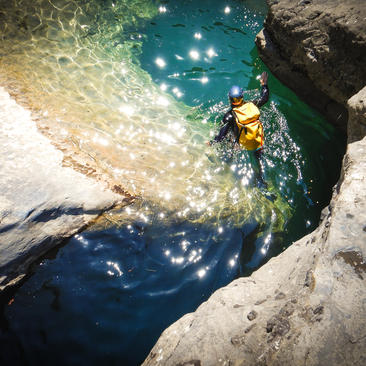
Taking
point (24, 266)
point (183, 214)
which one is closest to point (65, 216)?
point (24, 266)

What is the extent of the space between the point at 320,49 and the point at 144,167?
491 cm

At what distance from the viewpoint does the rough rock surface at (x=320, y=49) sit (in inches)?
174

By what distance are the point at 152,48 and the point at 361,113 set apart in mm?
5984

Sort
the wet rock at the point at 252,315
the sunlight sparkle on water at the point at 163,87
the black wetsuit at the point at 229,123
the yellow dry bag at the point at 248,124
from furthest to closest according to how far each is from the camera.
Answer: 1. the sunlight sparkle on water at the point at 163,87
2. the black wetsuit at the point at 229,123
3. the yellow dry bag at the point at 248,124
4. the wet rock at the point at 252,315

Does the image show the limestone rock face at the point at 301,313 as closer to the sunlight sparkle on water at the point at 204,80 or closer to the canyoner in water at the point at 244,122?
the canyoner in water at the point at 244,122

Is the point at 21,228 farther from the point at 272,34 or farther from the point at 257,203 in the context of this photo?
the point at 272,34

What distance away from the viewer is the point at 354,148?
2689 mm

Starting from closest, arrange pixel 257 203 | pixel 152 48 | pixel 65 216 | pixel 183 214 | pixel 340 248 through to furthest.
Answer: pixel 340 248 < pixel 65 216 < pixel 183 214 < pixel 257 203 < pixel 152 48

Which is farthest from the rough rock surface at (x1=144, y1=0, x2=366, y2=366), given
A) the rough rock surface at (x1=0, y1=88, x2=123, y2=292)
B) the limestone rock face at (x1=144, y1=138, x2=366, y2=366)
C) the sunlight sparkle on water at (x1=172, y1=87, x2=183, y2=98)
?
the sunlight sparkle on water at (x1=172, y1=87, x2=183, y2=98)

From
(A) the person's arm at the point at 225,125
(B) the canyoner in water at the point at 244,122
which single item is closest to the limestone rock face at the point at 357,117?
(B) the canyoner in water at the point at 244,122

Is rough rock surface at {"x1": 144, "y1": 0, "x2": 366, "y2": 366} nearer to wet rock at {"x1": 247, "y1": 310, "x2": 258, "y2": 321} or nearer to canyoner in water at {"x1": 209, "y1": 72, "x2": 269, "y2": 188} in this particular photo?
wet rock at {"x1": 247, "y1": 310, "x2": 258, "y2": 321}

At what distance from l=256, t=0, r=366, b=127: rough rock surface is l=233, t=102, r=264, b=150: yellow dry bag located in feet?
7.99

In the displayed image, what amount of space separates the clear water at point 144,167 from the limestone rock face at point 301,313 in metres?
0.99

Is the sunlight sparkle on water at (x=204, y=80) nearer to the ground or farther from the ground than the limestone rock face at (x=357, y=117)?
farther from the ground
